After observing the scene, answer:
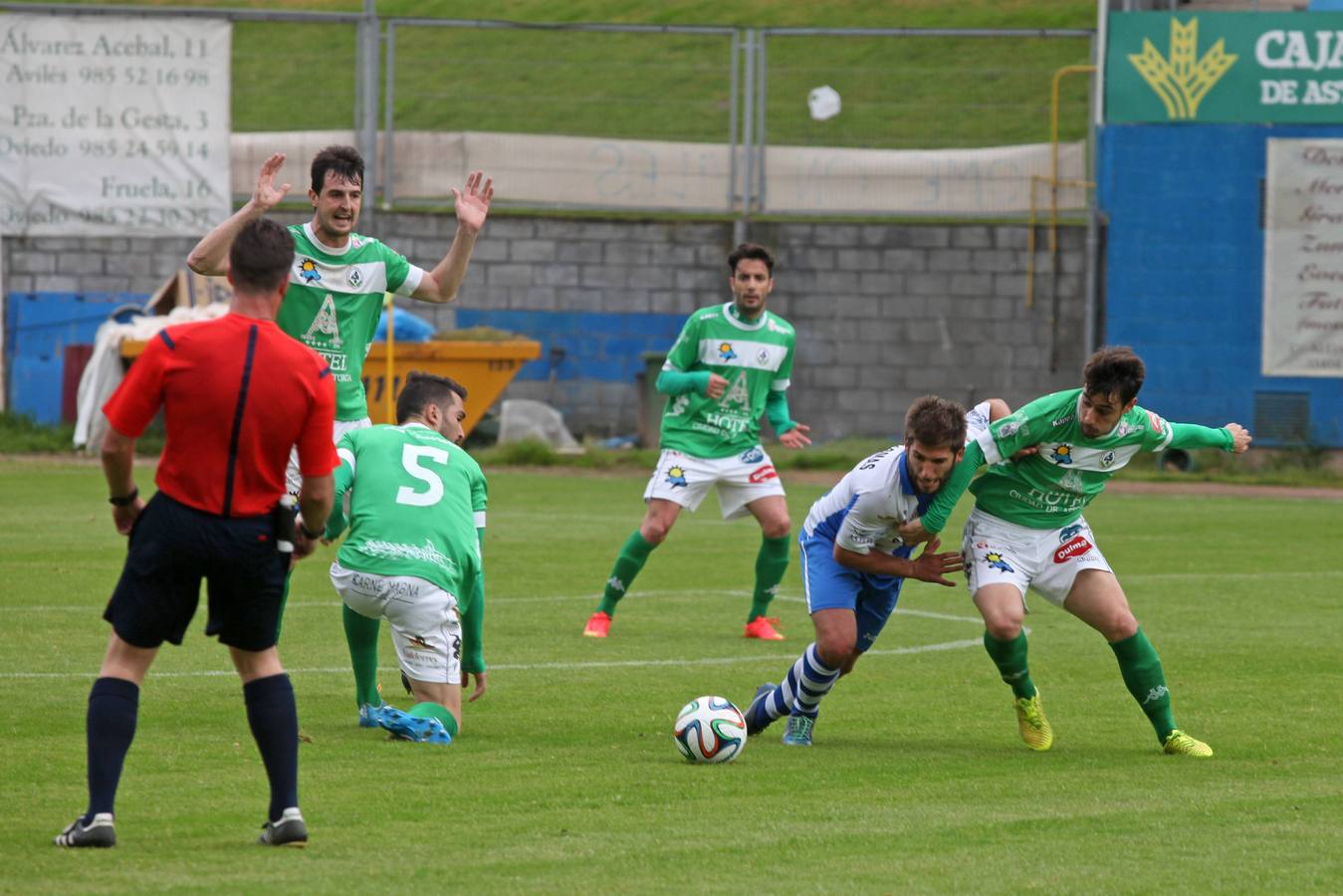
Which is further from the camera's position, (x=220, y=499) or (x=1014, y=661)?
(x=1014, y=661)

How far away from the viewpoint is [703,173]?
24.4m

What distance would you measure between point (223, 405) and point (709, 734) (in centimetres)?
258

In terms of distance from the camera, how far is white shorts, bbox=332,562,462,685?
751cm

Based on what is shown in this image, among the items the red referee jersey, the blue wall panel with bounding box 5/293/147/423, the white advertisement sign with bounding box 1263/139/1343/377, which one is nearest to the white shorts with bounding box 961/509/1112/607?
the red referee jersey

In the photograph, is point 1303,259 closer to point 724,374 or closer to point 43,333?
point 724,374

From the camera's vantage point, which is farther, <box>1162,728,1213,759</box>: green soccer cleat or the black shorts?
<box>1162,728,1213,759</box>: green soccer cleat

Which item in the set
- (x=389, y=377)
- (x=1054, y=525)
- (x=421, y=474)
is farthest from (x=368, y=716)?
(x=389, y=377)

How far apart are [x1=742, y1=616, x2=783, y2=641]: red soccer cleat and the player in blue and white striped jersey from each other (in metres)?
2.93

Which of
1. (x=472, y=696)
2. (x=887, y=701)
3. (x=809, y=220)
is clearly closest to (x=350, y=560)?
(x=472, y=696)

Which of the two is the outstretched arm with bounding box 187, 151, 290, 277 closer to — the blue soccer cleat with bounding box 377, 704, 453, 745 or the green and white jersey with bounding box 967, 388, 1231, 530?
the blue soccer cleat with bounding box 377, 704, 453, 745

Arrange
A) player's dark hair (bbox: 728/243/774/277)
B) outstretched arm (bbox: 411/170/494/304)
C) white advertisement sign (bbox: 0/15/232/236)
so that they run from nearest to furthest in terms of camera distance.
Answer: outstretched arm (bbox: 411/170/494/304) → player's dark hair (bbox: 728/243/774/277) → white advertisement sign (bbox: 0/15/232/236)

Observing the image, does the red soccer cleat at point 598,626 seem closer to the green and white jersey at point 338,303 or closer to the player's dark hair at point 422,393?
the green and white jersey at point 338,303

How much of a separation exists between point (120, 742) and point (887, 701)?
4238 mm

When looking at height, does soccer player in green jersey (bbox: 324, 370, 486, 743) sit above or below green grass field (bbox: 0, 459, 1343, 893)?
above
